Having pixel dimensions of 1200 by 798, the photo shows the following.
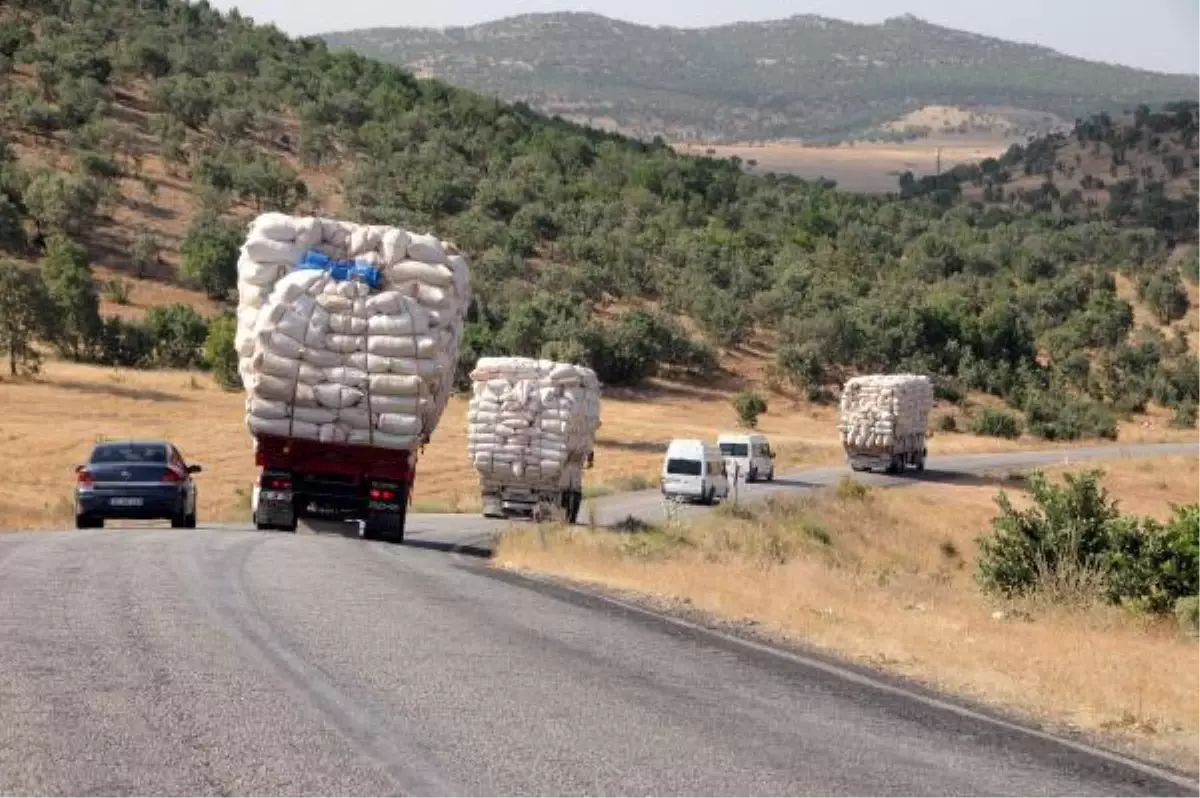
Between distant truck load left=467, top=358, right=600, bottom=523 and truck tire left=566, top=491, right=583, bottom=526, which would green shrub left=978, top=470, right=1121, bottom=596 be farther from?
truck tire left=566, top=491, right=583, bottom=526

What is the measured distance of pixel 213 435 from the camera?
55.2m

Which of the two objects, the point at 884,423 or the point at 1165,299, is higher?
the point at 1165,299

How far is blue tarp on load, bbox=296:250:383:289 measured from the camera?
25625 millimetres

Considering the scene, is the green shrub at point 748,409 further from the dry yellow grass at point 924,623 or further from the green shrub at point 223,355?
the dry yellow grass at point 924,623

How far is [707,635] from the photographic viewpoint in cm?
1509

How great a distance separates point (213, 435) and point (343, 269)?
101 ft

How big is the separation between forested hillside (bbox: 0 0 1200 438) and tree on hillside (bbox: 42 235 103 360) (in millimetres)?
143

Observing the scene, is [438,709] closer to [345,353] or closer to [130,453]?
[345,353]

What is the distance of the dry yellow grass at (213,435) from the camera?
146 feet

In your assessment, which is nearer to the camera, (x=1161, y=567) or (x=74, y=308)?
(x=1161, y=567)

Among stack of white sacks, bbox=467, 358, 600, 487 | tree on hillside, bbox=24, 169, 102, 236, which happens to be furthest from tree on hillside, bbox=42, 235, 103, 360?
stack of white sacks, bbox=467, 358, 600, 487

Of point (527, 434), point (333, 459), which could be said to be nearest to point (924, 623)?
point (333, 459)

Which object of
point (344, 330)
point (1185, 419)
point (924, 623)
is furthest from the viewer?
point (1185, 419)

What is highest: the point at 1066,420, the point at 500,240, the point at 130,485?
the point at 500,240
